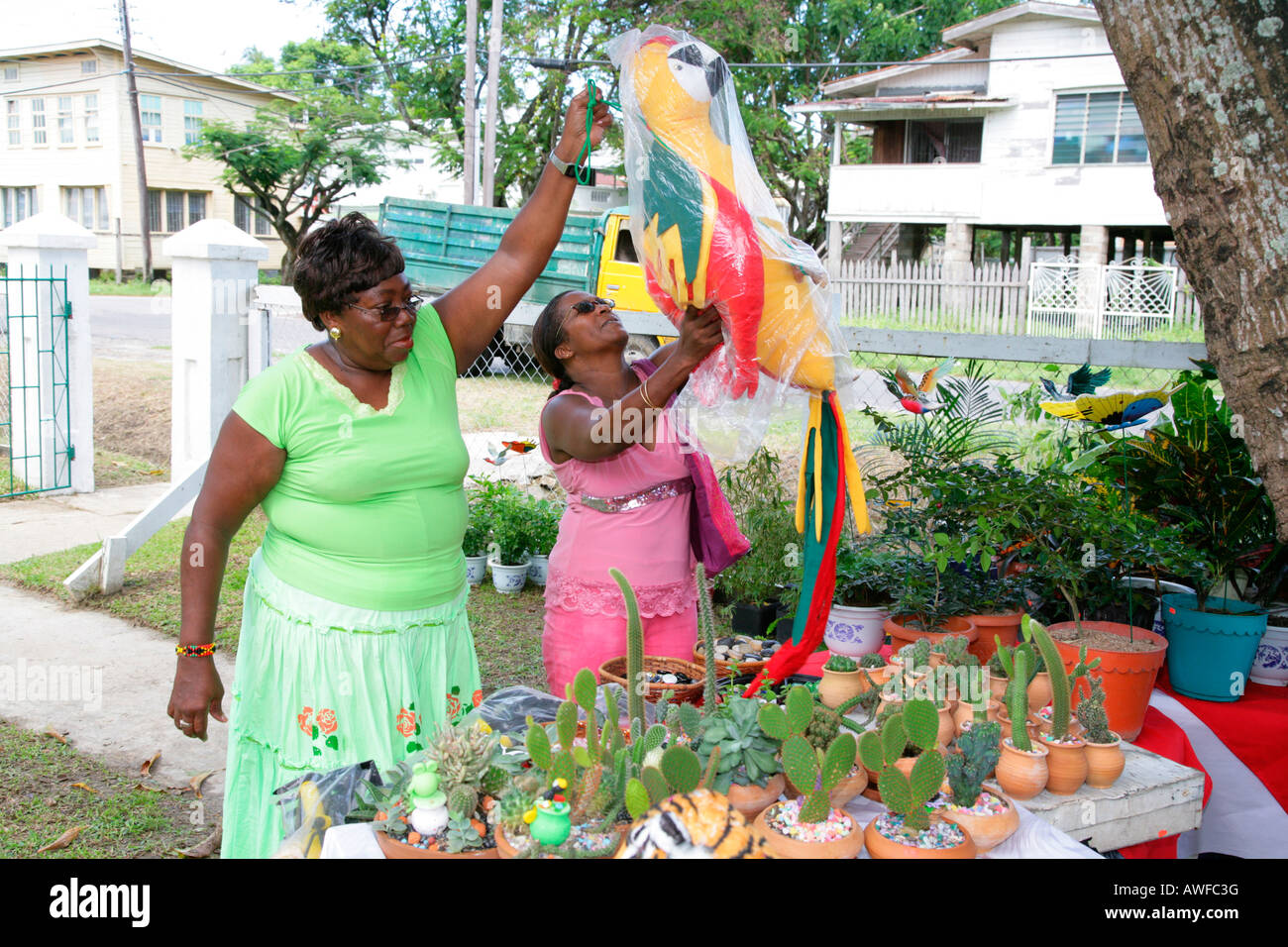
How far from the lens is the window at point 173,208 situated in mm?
29859

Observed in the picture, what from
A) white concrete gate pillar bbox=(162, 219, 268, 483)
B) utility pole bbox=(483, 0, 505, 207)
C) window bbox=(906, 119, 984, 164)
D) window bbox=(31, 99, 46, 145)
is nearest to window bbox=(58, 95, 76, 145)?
window bbox=(31, 99, 46, 145)

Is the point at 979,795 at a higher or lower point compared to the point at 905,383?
lower

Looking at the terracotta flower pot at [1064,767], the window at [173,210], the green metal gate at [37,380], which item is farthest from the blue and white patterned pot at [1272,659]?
the window at [173,210]

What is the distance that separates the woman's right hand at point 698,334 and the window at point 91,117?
32296mm

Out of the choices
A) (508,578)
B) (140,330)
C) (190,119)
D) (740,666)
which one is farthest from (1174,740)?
(190,119)

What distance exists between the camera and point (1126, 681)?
256 cm

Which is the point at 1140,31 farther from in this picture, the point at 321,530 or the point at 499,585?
the point at 499,585

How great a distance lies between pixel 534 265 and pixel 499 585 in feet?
11.9

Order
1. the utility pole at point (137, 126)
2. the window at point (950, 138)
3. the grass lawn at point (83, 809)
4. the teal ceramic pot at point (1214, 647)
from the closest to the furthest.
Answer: the teal ceramic pot at point (1214, 647)
the grass lawn at point (83, 809)
the window at point (950, 138)
the utility pole at point (137, 126)

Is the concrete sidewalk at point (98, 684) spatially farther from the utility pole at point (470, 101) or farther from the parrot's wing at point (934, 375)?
the utility pole at point (470, 101)

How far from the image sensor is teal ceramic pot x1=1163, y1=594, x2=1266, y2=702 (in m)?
2.85

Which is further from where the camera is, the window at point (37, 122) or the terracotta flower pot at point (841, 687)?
the window at point (37, 122)

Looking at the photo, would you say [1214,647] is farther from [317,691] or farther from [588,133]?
[317,691]

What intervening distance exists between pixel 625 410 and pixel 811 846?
3.63ft
